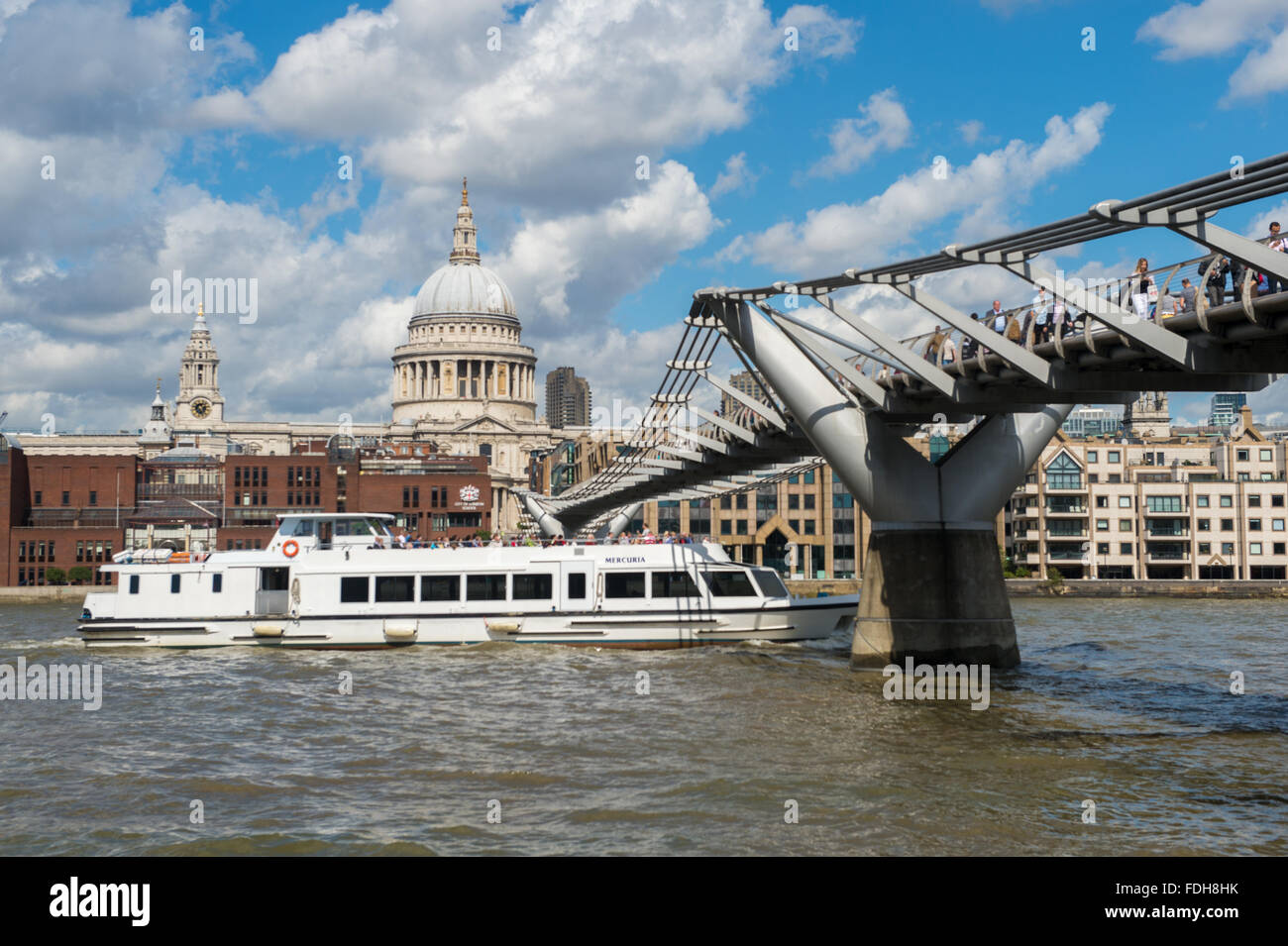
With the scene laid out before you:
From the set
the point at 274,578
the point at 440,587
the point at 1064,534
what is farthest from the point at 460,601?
the point at 1064,534

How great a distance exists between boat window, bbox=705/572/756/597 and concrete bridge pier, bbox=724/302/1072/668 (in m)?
6.61

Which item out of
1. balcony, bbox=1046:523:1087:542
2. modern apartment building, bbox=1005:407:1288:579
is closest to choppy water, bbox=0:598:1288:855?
balcony, bbox=1046:523:1087:542

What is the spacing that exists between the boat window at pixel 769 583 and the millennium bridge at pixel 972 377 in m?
4.09

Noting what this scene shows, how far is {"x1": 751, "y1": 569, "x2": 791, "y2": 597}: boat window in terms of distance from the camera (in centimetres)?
3500

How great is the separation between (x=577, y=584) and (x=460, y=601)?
3289 millimetres

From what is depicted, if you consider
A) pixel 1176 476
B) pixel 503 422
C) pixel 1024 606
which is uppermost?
pixel 503 422

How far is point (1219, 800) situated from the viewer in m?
16.0

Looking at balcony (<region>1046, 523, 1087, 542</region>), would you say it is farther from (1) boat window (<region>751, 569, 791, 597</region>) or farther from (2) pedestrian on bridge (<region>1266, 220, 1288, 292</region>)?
(2) pedestrian on bridge (<region>1266, 220, 1288, 292</region>)

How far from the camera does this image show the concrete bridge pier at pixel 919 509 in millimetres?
28078

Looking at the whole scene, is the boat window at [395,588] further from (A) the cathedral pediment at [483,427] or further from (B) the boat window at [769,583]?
(A) the cathedral pediment at [483,427]

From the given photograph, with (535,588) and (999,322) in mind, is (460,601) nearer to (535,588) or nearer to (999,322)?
(535,588)

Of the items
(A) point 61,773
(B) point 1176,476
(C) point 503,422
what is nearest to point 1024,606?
(B) point 1176,476
